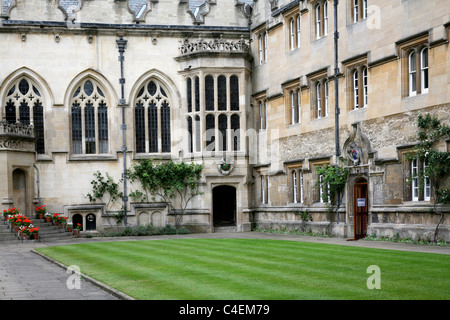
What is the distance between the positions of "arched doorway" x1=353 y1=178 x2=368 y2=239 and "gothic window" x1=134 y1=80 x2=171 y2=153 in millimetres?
11012

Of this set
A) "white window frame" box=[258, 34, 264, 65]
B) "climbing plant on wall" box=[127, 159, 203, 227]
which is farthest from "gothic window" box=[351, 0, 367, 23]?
"climbing plant on wall" box=[127, 159, 203, 227]

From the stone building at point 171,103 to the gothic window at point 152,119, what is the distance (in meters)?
0.05

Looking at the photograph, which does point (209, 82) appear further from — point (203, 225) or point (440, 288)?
point (440, 288)

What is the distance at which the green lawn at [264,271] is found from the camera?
10523 millimetres

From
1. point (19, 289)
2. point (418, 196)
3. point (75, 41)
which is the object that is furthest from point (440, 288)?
point (75, 41)

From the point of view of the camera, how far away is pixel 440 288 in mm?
10602

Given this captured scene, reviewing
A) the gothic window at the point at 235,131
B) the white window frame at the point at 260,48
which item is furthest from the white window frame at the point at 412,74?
the gothic window at the point at 235,131

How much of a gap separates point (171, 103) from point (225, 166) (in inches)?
164

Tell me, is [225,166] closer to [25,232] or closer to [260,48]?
[260,48]

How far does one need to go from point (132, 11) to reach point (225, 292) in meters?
23.1

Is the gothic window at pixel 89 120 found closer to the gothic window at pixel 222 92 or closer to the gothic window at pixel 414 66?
the gothic window at pixel 222 92

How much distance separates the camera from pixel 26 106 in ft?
101

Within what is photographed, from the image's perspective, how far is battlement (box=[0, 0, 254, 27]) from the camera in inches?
1199

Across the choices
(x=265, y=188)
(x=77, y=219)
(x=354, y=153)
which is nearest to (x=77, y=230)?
(x=77, y=219)
